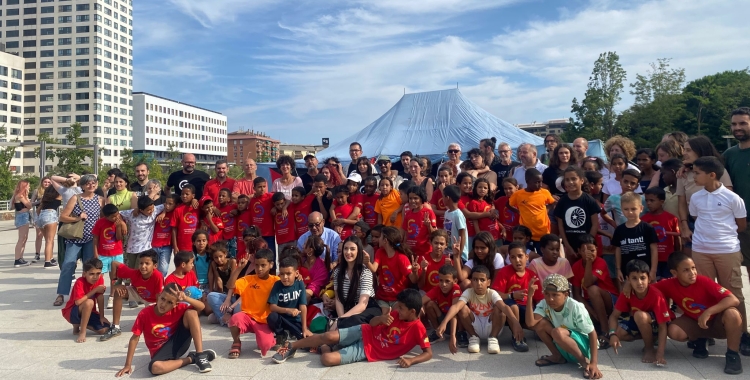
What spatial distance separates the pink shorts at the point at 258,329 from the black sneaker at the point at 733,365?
3.79 metres

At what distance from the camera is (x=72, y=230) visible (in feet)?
21.3

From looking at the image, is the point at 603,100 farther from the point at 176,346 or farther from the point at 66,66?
the point at 66,66

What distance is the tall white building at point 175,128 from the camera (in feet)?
302

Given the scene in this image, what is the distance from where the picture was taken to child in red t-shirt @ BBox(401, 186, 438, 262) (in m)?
5.67

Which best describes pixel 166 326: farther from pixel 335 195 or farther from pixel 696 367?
pixel 696 367


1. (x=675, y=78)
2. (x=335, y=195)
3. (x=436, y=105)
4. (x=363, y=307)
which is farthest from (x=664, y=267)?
(x=675, y=78)

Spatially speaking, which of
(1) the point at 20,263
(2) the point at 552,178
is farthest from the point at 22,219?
(2) the point at 552,178

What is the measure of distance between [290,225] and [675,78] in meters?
34.6

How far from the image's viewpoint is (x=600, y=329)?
15.6ft

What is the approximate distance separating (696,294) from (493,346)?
1.75 meters

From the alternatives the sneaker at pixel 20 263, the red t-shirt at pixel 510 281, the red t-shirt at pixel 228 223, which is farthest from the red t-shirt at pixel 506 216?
the sneaker at pixel 20 263

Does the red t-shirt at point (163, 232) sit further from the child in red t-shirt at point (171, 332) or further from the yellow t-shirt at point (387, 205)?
the yellow t-shirt at point (387, 205)

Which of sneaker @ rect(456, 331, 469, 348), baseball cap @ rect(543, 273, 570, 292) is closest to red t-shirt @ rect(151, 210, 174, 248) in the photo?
sneaker @ rect(456, 331, 469, 348)

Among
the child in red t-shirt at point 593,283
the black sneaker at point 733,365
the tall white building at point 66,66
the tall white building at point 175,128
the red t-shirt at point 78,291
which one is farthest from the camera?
the tall white building at point 175,128
